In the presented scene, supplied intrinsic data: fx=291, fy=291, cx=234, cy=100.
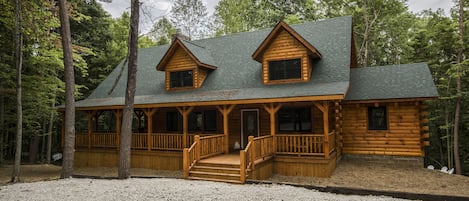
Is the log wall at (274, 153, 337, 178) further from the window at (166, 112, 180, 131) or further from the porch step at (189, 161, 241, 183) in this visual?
the window at (166, 112, 180, 131)

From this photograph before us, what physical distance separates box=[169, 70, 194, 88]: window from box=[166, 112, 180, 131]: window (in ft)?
5.02

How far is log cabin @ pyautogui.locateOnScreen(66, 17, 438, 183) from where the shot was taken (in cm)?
1042

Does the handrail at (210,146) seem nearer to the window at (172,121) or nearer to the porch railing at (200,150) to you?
the porch railing at (200,150)

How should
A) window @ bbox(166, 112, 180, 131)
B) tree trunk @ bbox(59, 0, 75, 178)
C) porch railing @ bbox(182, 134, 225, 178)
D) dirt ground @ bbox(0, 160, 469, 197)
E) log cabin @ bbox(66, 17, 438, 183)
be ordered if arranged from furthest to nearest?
window @ bbox(166, 112, 180, 131), tree trunk @ bbox(59, 0, 75, 178), log cabin @ bbox(66, 17, 438, 183), porch railing @ bbox(182, 134, 225, 178), dirt ground @ bbox(0, 160, 469, 197)

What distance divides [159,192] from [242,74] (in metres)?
7.97

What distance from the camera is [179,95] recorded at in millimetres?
14086

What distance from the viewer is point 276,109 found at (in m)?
10.6

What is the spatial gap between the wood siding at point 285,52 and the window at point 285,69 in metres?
0.18

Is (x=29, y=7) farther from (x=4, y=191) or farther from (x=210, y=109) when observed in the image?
(x=210, y=109)

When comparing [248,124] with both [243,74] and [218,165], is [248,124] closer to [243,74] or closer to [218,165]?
[243,74]

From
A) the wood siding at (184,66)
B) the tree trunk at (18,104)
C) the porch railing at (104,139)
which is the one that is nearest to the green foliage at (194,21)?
the wood siding at (184,66)

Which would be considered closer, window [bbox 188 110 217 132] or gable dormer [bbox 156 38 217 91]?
window [bbox 188 110 217 132]

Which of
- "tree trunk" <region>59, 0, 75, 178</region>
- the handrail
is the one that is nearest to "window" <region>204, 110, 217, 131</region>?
the handrail

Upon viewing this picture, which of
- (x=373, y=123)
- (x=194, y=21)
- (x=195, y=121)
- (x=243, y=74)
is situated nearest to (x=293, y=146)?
(x=373, y=123)
